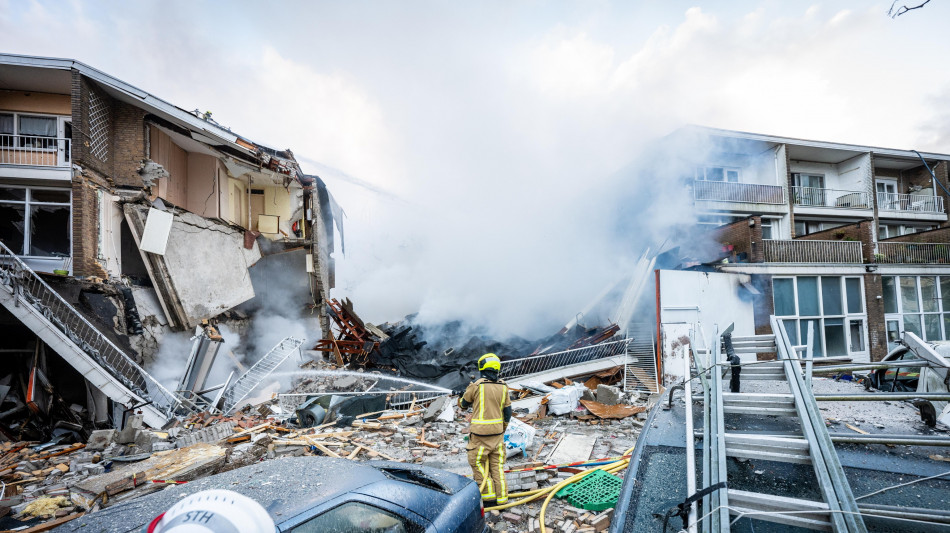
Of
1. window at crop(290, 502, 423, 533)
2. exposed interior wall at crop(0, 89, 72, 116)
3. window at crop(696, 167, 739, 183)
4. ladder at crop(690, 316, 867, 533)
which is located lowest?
window at crop(290, 502, 423, 533)

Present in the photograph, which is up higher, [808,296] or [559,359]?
[808,296]

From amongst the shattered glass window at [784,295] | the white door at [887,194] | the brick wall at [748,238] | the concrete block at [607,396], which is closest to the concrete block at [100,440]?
the concrete block at [607,396]

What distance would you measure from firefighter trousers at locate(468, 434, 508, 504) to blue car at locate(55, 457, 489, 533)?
1.06 m

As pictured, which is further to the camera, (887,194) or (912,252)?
(887,194)

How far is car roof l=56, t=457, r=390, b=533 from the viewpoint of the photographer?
2197 millimetres

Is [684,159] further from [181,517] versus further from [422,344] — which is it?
[181,517]

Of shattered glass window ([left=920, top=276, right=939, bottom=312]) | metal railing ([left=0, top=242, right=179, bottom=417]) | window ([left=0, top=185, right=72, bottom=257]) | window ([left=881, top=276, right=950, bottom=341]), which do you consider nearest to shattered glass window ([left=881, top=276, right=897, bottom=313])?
window ([left=881, top=276, right=950, bottom=341])

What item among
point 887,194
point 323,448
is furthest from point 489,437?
point 887,194

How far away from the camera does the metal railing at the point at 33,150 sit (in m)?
10.1

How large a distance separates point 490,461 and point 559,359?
269 inches

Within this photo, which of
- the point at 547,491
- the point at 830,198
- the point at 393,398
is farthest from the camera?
the point at 830,198

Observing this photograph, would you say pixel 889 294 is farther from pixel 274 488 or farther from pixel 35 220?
pixel 35 220

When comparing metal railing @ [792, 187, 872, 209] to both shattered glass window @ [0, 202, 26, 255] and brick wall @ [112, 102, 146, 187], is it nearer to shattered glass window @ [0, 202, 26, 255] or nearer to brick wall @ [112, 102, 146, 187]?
brick wall @ [112, 102, 146, 187]

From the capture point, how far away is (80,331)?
8.03 meters
